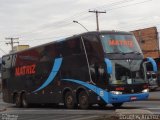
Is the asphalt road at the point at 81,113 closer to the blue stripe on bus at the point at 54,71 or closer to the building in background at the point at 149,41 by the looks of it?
the blue stripe on bus at the point at 54,71

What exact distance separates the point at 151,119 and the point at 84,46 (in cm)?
962

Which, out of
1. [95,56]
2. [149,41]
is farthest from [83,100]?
[149,41]

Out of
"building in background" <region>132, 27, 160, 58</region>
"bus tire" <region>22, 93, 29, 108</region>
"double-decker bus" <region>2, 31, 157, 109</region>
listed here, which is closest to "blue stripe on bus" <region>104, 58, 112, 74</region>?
"double-decker bus" <region>2, 31, 157, 109</region>

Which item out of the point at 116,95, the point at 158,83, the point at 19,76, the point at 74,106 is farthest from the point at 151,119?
the point at 158,83

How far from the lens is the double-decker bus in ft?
73.2

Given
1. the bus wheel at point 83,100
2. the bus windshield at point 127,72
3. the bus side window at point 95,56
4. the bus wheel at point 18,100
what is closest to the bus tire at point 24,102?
the bus wheel at point 18,100

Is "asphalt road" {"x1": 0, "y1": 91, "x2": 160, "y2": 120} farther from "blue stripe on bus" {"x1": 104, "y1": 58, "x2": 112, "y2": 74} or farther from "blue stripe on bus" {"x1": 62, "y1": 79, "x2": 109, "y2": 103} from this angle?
"blue stripe on bus" {"x1": 104, "y1": 58, "x2": 112, "y2": 74}

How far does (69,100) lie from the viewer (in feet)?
81.6

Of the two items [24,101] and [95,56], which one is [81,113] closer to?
[95,56]

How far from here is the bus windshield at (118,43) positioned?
888 inches

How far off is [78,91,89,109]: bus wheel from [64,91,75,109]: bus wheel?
1.85 ft

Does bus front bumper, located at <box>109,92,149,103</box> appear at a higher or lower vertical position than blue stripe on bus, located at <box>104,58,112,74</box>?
lower

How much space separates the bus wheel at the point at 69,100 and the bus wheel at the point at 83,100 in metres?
0.57

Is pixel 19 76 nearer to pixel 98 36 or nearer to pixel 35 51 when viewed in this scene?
pixel 35 51
